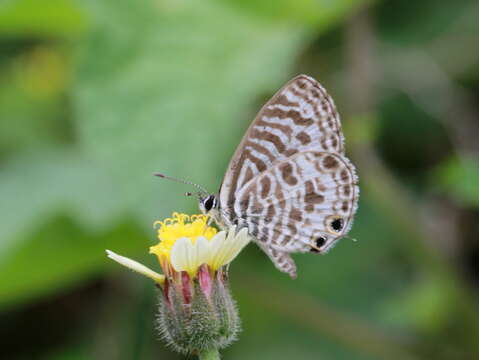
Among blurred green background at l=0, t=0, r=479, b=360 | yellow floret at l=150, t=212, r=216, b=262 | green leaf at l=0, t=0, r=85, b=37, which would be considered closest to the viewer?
yellow floret at l=150, t=212, r=216, b=262

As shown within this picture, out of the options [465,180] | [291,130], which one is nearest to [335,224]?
[291,130]

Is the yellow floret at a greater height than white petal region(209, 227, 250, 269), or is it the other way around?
white petal region(209, 227, 250, 269)

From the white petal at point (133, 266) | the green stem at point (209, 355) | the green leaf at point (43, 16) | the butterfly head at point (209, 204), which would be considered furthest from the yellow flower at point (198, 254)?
the green leaf at point (43, 16)

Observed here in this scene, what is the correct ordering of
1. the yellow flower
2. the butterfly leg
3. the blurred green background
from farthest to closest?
the blurred green background → the butterfly leg → the yellow flower

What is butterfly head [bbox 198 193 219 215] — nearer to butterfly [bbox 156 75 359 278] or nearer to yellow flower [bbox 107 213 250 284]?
butterfly [bbox 156 75 359 278]

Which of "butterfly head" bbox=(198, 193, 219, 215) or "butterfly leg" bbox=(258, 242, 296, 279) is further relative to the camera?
"butterfly head" bbox=(198, 193, 219, 215)

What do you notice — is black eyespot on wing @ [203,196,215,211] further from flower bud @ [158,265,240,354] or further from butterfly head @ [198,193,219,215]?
flower bud @ [158,265,240,354]

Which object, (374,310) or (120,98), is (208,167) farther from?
(374,310)

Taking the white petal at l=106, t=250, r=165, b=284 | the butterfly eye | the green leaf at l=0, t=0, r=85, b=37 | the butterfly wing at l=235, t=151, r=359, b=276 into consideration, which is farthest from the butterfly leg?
the green leaf at l=0, t=0, r=85, b=37
